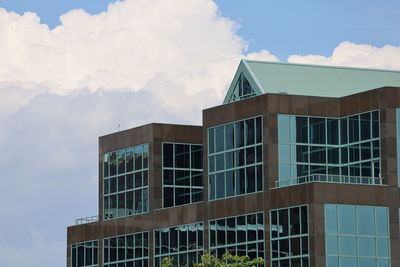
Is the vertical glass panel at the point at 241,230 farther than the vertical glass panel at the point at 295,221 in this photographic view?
Yes

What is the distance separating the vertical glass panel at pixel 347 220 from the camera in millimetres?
89688

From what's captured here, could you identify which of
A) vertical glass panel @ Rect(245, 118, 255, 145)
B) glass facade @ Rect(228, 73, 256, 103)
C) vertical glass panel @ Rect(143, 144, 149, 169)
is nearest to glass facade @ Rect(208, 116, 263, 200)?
vertical glass panel @ Rect(245, 118, 255, 145)

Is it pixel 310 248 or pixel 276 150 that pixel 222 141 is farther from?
pixel 310 248

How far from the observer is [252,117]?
96812 millimetres

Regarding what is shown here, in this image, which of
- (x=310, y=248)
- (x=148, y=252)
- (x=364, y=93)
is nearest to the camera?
(x=310, y=248)

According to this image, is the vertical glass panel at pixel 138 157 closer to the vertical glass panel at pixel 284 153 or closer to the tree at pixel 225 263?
the vertical glass panel at pixel 284 153

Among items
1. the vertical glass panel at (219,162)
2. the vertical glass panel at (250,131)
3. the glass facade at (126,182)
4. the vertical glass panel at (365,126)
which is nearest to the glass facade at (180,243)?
the glass facade at (126,182)

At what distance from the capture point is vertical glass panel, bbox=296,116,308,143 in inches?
3792

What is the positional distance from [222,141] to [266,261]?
10821 mm

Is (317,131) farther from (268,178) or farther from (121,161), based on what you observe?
(121,161)

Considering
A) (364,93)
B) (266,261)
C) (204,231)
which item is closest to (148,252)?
(204,231)

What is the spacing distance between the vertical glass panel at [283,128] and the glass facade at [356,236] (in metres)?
7.91

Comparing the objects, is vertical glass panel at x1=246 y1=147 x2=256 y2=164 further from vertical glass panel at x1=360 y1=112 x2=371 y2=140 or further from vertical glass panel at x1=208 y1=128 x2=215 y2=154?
vertical glass panel at x1=360 y1=112 x2=371 y2=140

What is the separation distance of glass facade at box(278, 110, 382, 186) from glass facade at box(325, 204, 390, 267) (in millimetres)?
3828
